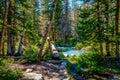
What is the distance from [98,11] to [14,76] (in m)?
10.4

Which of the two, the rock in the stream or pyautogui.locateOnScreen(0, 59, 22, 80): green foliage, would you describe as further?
the rock in the stream

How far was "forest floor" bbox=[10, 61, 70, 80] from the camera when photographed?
1277 centimetres

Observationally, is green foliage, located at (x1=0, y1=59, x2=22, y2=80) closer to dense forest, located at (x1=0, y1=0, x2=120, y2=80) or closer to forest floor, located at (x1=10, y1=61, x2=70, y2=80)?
dense forest, located at (x1=0, y1=0, x2=120, y2=80)

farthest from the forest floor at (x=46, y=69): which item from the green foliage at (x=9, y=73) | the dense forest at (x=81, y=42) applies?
the green foliage at (x=9, y=73)

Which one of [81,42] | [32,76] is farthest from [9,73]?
[81,42]

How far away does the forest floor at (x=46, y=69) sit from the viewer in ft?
41.9

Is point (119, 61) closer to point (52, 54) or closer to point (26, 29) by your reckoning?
point (52, 54)

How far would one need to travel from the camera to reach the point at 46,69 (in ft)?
46.2

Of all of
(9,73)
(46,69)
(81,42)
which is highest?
(81,42)

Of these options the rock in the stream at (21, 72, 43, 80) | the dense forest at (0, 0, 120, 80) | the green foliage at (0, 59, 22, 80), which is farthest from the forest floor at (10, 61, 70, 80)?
→ the green foliage at (0, 59, 22, 80)

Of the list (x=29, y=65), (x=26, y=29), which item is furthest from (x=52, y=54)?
(x=26, y=29)

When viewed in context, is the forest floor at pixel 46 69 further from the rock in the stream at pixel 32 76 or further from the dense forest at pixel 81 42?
the rock in the stream at pixel 32 76

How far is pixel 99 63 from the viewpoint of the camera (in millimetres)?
18188

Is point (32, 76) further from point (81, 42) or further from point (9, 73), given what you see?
point (81, 42)
